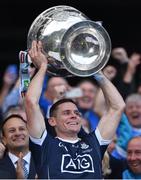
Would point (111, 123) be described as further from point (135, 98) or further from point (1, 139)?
point (135, 98)

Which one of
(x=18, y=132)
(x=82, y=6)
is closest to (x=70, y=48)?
(x=18, y=132)

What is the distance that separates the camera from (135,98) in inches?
310

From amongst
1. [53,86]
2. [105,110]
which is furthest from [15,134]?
[105,110]

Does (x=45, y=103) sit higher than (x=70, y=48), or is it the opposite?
(x=70, y=48)

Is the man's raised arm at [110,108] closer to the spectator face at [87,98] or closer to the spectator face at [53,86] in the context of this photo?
the spectator face at [53,86]

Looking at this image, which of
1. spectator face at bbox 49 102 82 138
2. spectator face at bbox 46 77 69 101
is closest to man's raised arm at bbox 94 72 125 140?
spectator face at bbox 49 102 82 138

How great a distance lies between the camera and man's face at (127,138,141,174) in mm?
6572

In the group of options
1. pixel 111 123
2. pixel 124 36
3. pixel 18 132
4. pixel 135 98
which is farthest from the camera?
pixel 124 36

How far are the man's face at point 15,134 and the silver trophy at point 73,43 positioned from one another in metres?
0.89

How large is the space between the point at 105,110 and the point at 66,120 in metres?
2.44

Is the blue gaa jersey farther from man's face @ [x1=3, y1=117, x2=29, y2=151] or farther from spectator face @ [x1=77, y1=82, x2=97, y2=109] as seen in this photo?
spectator face @ [x1=77, y1=82, x2=97, y2=109]

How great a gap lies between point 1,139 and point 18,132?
257 mm

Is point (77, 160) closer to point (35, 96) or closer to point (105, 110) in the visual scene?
point (35, 96)

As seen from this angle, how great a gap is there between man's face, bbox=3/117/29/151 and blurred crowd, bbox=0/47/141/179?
124 millimetres
